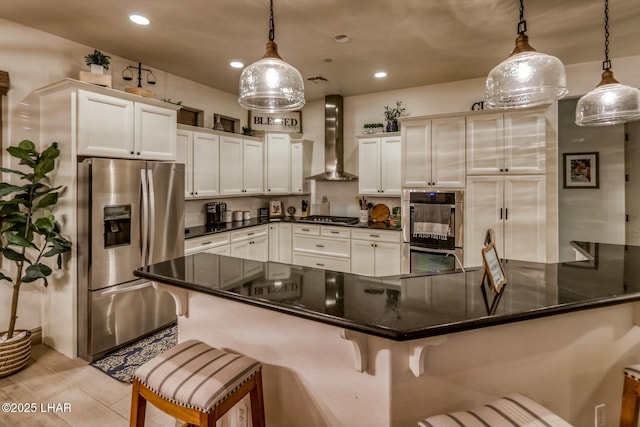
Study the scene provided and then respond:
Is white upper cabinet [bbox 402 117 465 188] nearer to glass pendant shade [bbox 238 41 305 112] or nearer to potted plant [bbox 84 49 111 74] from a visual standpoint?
glass pendant shade [bbox 238 41 305 112]

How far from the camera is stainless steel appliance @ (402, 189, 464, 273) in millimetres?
3938

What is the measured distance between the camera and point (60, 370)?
8.61 feet

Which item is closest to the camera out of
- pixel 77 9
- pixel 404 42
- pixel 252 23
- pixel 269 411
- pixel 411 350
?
pixel 411 350

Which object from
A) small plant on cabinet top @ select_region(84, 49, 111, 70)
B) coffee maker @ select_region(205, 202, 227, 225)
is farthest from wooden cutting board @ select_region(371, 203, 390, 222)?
small plant on cabinet top @ select_region(84, 49, 111, 70)

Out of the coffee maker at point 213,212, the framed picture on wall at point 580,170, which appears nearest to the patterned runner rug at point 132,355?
the coffee maker at point 213,212

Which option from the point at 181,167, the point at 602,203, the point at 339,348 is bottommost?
the point at 339,348

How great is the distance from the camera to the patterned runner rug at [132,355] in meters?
2.58

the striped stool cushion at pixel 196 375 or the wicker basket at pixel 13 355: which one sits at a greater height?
the striped stool cushion at pixel 196 375

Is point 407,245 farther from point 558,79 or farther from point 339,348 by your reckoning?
point 339,348

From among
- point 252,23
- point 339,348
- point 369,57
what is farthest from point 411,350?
point 369,57

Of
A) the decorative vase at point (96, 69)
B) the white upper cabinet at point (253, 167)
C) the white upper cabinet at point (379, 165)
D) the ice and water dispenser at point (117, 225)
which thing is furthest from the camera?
the white upper cabinet at point (253, 167)

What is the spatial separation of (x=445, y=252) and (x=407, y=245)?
0.47 metres

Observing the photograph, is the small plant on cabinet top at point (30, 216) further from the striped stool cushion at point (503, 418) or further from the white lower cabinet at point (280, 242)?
the striped stool cushion at point (503, 418)

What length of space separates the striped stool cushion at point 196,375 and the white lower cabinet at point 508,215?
3.27 m
